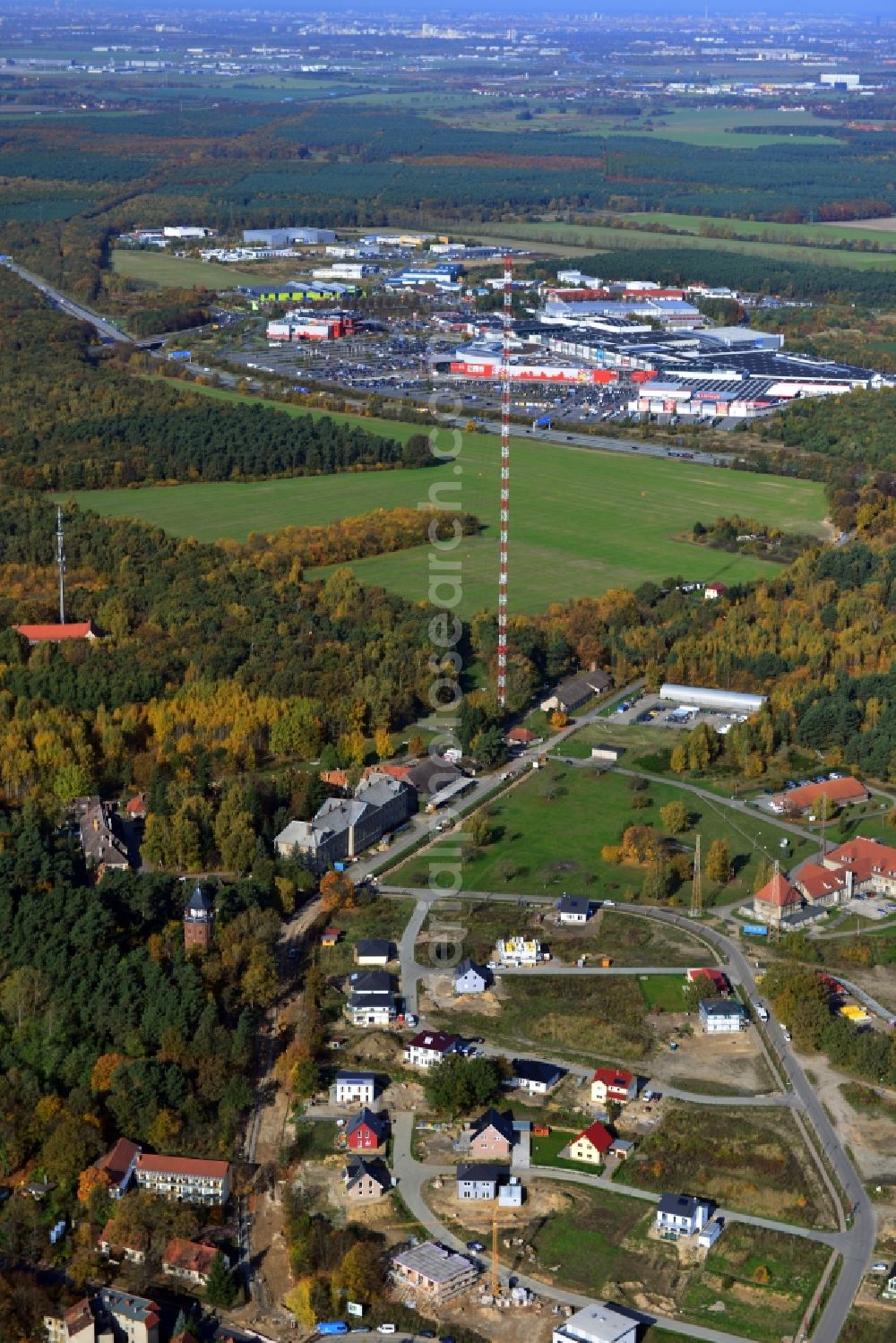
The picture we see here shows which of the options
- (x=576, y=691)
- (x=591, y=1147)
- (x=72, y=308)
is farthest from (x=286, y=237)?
(x=591, y=1147)

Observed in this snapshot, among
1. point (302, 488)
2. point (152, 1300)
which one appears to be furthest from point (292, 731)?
point (302, 488)

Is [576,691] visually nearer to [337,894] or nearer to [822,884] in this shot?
[822,884]

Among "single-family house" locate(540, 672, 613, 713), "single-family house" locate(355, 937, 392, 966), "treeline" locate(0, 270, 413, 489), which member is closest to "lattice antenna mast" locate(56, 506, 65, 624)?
"treeline" locate(0, 270, 413, 489)

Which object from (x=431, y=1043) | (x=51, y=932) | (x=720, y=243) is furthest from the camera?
(x=720, y=243)

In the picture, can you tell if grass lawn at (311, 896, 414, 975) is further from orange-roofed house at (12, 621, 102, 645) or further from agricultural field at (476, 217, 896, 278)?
agricultural field at (476, 217, 896, 278)

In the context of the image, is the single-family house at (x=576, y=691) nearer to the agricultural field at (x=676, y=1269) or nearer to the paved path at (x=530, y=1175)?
the paved path at (x=530, y=1175)

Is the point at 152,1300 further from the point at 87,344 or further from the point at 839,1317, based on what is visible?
the point at 87,344
